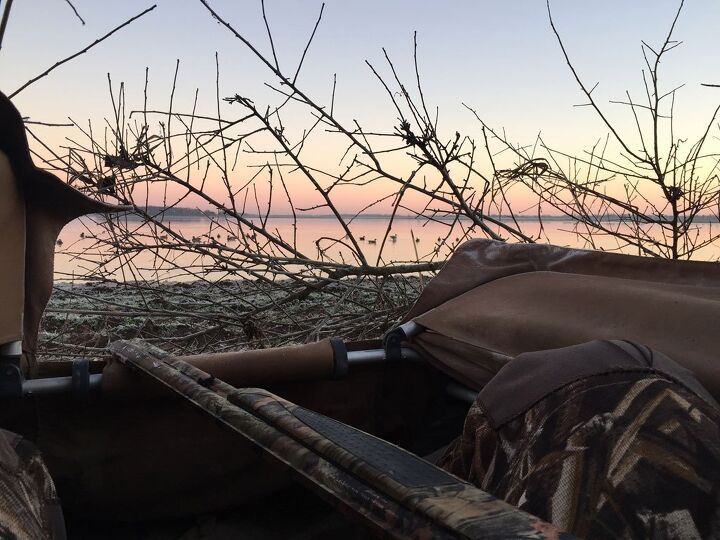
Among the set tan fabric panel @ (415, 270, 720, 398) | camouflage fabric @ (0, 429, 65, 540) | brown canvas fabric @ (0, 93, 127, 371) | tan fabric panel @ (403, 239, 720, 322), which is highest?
brown canvas fabric @ (0, 93, 127, 371)

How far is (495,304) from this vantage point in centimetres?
189

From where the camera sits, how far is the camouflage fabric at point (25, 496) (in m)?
0.98

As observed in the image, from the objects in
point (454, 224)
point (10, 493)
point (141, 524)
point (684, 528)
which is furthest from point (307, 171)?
point (684, 528)

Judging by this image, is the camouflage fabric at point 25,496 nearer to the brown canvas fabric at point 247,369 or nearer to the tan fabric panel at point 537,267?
the brown canvas fabric at point 247,369

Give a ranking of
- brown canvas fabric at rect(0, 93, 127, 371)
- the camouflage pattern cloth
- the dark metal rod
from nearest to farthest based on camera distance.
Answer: the camouflage pattern cloth → brown canvas fabric at rect(0, 93, 127, 371) → the dark metal rod

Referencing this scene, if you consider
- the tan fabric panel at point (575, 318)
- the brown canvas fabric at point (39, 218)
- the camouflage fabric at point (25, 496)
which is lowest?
the camouflage fabric at point (25, 496)

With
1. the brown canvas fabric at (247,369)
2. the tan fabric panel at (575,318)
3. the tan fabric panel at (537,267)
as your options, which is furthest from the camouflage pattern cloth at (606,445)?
the brown canvas fabric at (247,369)

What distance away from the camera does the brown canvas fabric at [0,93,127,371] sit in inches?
61.8

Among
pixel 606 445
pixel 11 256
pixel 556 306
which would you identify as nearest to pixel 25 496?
pixel 11 256

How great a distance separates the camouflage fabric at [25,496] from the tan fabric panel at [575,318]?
3.77 feet

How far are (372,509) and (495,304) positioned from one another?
4.13ft

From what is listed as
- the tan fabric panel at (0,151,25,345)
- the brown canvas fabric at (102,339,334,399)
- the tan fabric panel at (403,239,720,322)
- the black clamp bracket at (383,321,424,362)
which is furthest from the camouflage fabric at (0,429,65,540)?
the tan fabric panel at (403,239,720,322)

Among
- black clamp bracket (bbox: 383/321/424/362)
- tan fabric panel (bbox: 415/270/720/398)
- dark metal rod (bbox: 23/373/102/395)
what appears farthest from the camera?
black clamp bracket (bbox: 383/321/424/362)

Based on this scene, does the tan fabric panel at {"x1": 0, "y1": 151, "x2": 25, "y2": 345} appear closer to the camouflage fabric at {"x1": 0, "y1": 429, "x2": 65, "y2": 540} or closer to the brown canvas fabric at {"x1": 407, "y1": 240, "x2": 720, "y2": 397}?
the camouflage fabric at {"x1": 0, "y1": 429, "x2": 65, "y2": 540}
